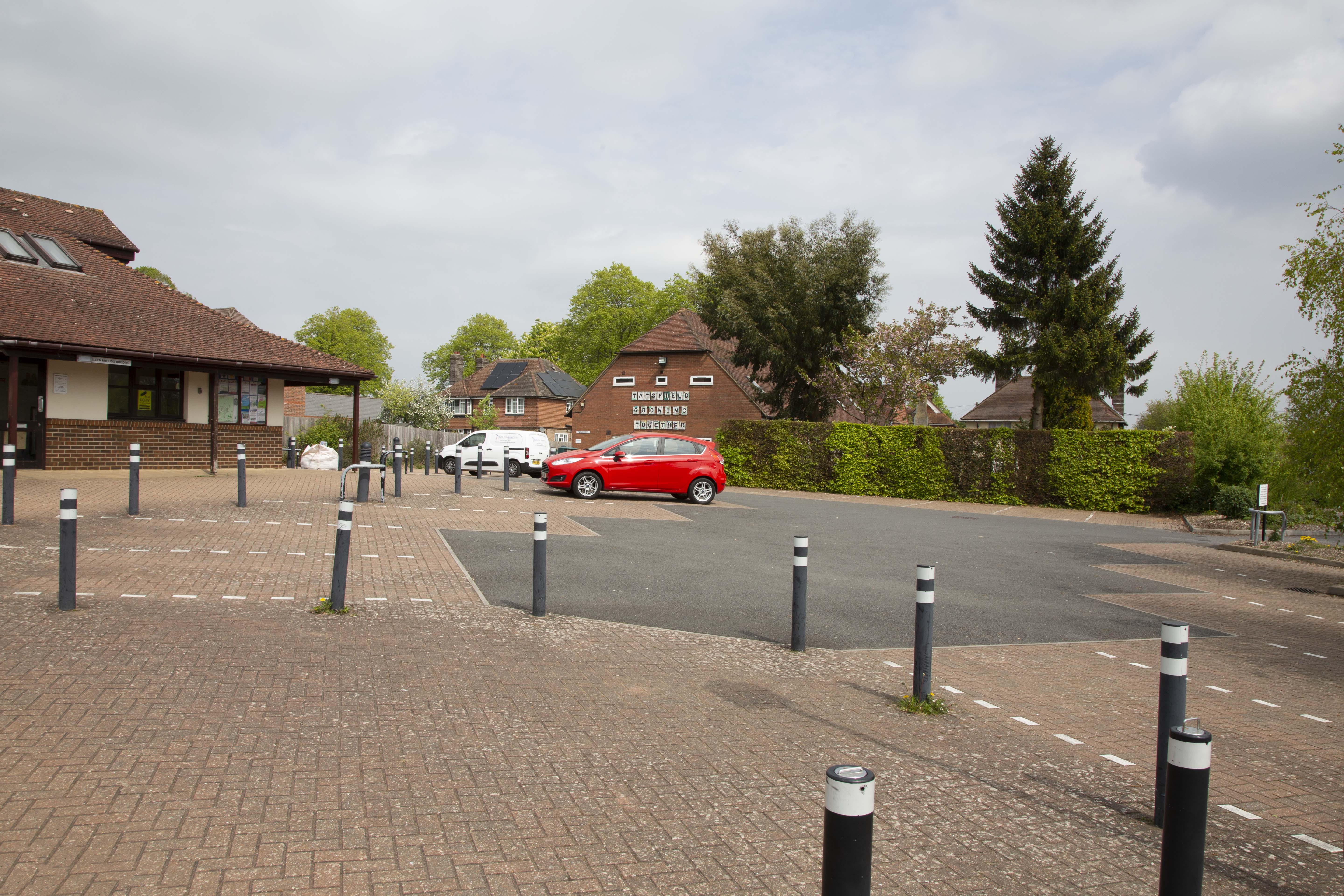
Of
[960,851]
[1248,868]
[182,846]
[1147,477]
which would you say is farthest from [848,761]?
[1147,477]

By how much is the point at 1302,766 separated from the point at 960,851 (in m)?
2.74

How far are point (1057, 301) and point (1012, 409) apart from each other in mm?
37063

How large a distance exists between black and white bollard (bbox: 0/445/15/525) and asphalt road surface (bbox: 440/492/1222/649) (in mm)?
5333

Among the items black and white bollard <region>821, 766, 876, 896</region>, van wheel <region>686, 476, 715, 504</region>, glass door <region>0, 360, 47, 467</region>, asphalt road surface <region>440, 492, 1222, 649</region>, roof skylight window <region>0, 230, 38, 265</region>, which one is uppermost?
roof skylight window <region>0, 230, 38, 265</region>

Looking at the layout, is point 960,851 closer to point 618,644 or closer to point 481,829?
point 481,829

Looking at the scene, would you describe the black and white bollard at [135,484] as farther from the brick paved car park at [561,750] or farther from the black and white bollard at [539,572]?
the black and white bollard at [539,572]

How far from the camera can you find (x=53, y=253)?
2127cm

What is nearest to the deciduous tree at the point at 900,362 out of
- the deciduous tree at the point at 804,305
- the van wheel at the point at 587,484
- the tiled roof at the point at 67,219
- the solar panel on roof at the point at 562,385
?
the deciduous tree at the point at 804,305

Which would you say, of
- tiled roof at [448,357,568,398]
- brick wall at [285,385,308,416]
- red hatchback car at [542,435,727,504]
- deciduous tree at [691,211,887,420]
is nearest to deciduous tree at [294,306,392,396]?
tiled roof at [448,357,568,398]

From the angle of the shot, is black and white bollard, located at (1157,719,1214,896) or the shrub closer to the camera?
black and white bollard, located at (1157,719,1214,896)

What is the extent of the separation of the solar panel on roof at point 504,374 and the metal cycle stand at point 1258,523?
220 feet

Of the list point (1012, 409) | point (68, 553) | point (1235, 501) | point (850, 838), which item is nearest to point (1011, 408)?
point (1012, 409)

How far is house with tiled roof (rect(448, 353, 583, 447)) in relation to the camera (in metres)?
72.2

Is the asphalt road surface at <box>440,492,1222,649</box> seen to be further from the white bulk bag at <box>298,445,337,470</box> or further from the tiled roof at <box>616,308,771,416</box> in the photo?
the tiled roof at <box>616,308,771,416</box>
